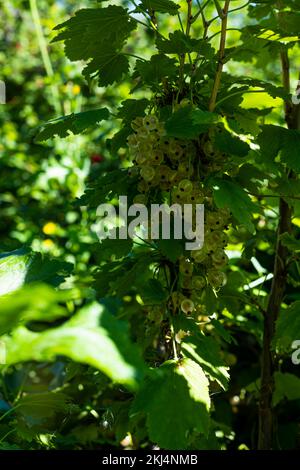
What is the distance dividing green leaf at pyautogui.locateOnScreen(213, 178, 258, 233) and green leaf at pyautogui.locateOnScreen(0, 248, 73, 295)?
0.86 ft

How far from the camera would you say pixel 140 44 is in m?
4.06

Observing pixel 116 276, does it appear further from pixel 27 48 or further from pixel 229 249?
pixel 27 48

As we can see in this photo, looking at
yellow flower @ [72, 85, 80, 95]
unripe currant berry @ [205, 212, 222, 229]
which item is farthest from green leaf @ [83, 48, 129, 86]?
yellow flower @ [72, 85, 80, 95]

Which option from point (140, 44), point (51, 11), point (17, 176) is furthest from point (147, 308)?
point (140, 44)

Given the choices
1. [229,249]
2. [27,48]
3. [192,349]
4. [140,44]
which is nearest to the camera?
[192,349]

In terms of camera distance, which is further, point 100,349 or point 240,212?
point 240,212

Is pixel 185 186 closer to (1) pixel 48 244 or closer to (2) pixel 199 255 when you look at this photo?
(2) pixel 199 255

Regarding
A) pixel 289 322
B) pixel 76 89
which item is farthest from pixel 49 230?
pixel 289 322

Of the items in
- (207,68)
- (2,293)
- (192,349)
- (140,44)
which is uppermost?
(140,44)

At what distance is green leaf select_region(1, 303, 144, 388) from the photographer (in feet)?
Result: 1.29

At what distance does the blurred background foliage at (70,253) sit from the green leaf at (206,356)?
0.13 m

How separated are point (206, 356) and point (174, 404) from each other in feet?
0.49

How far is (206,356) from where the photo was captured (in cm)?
92

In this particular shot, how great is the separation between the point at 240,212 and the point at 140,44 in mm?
3469
